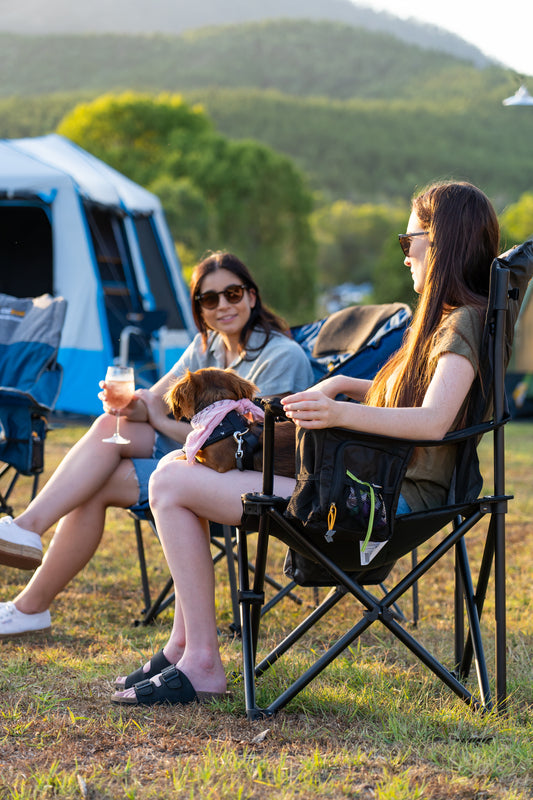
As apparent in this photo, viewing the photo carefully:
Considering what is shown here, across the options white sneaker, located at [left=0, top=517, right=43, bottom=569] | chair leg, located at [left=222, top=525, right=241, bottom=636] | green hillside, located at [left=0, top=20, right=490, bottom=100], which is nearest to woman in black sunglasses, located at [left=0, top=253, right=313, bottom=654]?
white sneaker, located at [left=0, top=517, right=43, bottom=569]

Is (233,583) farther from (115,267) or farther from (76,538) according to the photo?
(115,267)

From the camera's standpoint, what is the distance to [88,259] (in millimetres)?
6984

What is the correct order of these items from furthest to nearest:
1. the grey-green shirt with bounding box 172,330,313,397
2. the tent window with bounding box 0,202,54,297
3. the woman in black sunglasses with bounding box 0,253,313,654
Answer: the tent window with bounding box 0,202,54,297 < the grey-green shirt with bounding box 172,330,313,397 < the woman in black sunglasses with bounding box 0,253,313,654

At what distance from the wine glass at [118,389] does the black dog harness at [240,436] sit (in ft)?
1.47

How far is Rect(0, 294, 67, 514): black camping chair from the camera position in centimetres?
271

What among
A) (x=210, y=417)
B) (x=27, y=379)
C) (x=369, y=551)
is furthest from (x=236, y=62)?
(x=369, y=551)

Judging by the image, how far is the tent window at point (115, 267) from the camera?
7264 millimetres

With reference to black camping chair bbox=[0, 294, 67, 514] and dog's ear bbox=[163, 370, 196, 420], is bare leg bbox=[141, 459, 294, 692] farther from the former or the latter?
black camping chair bbox=[0, 294, 67, 514]

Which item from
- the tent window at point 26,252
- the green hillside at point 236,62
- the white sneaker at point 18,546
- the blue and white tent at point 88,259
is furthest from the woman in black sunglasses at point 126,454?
the green hillside at point 236,62

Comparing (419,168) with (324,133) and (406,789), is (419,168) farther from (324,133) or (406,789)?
(406,789)

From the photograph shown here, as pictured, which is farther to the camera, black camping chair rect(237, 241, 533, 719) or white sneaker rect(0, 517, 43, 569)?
white sneaker rect(0, 517, 43, 569)

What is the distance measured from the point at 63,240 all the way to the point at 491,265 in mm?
5772

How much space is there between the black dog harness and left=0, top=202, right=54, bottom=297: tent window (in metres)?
5.95

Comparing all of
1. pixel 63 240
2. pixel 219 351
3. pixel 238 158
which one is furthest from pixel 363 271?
pixel 219 351
